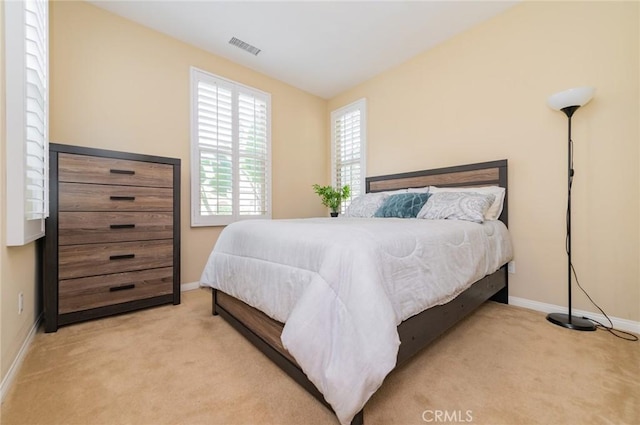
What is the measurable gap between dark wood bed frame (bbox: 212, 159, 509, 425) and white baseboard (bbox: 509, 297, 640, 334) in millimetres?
115

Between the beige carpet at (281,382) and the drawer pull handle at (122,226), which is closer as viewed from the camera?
the beige carpet at (281,382)

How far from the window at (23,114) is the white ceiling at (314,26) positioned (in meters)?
1.22

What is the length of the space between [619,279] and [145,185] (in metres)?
3.68

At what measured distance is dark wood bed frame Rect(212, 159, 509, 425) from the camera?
1232mm

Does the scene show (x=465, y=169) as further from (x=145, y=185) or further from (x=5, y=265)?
(x=5, y=265)

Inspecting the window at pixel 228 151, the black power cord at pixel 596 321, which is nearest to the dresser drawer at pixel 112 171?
the window at pixel 228 151

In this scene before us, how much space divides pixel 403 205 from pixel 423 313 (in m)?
1.31

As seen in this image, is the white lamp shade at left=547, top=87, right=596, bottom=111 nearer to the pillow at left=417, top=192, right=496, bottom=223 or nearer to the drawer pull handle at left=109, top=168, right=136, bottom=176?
the pillow at left=417, top=192, right=496, bottom=223

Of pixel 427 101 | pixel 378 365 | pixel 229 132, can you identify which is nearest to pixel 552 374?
pixel 378 365

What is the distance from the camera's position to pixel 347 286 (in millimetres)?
1001

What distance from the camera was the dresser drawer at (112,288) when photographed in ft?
6.18

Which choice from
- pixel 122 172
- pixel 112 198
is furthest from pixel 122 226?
pixel 122 172

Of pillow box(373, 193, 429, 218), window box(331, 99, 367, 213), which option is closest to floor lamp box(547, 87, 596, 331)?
pillow box(373, 193, 429, 218)

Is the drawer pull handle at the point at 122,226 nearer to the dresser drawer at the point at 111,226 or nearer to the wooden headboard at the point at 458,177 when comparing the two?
the dresser drawer at the point at 111,226
